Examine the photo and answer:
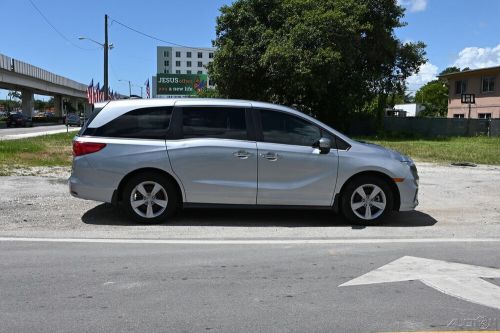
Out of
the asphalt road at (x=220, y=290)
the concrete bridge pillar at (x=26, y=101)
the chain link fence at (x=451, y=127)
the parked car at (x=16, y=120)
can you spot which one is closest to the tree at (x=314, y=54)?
the chain link fence at (x=451, y=127)

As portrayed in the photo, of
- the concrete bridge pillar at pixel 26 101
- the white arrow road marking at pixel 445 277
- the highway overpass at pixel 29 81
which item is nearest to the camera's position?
the white arrow road marking at pixel 445 277

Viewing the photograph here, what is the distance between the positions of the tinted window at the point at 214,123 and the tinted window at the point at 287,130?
1.09 feet

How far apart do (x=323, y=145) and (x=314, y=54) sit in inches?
985

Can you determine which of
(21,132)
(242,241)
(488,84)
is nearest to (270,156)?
(242,241)

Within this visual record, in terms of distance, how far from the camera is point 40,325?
398 centimetres

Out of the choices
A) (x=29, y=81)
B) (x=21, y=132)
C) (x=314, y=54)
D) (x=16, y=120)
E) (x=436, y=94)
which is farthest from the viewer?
(x=436, y=94)

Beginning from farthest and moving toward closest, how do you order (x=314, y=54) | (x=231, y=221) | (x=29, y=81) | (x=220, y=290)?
(x=29, y=81) < (x=314, y=54) < (x=231, y=221) < (x=220, y=290)

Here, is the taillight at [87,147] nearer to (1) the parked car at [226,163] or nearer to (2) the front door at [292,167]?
(1) the parked car at [226,163]

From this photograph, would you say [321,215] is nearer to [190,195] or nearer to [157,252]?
[190,195]

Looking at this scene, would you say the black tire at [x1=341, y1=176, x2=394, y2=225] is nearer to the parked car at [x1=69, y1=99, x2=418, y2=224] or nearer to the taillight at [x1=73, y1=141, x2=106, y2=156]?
the parked car at [x1=69, y1=99, x2=418, y2=224]

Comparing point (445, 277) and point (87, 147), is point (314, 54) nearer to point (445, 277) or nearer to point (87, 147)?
point (87, 147)

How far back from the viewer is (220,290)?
4.83 m

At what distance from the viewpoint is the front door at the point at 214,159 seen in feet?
24.2

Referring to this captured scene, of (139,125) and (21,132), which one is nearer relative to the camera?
(139,125)
